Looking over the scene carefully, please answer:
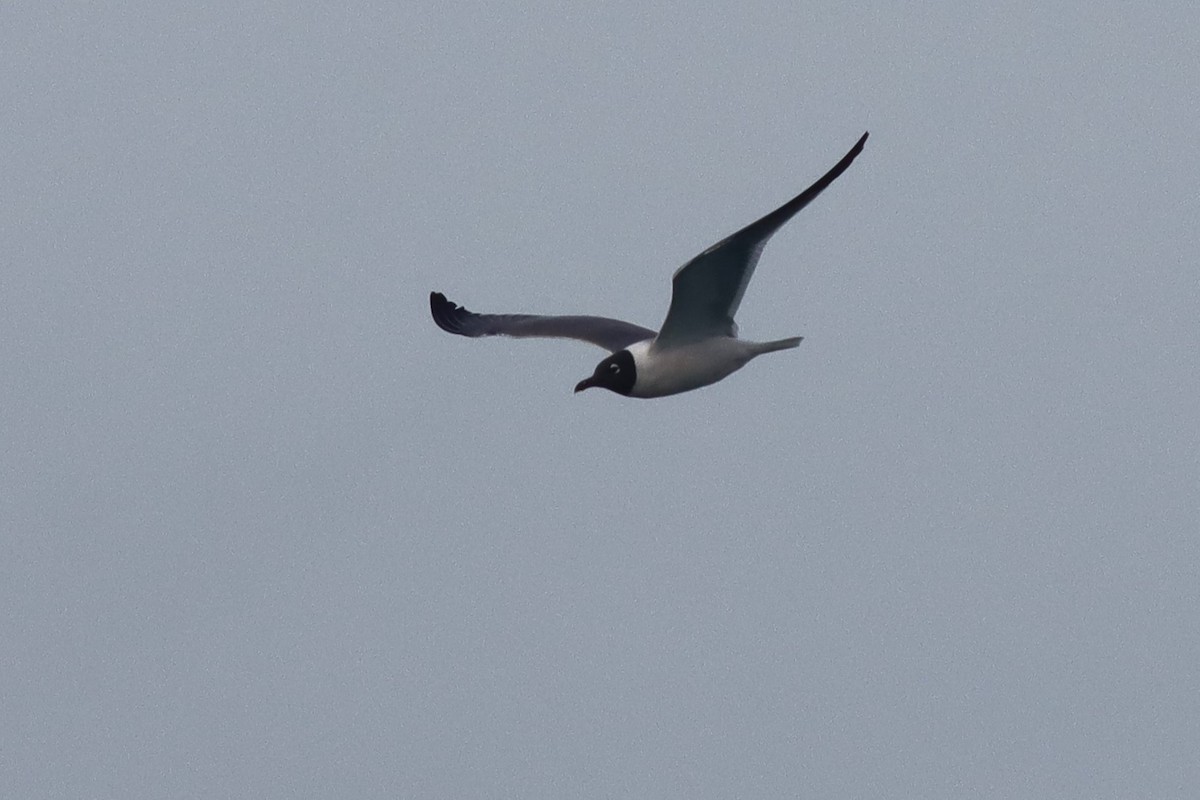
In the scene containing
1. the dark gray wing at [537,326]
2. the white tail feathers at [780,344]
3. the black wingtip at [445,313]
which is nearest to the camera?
the white tail feathers at [780,344]

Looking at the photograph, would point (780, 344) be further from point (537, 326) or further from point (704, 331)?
point (537, 326)

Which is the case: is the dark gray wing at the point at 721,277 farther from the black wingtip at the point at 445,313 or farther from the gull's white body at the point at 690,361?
the black wingtip at the point at 445,313

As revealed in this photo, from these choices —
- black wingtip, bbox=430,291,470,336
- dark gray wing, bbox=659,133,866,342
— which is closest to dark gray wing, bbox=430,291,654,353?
black wingtip, bbox=430,291,470,336

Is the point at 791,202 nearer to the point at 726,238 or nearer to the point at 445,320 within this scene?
the point at 726,238

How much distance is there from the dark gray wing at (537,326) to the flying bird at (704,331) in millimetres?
720

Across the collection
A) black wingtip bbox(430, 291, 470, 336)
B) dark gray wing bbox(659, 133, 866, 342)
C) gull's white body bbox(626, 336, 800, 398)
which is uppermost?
black wingtip bbox(430, 291, 470, 336)

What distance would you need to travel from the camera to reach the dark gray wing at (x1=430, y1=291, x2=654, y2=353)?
2252 centimetres

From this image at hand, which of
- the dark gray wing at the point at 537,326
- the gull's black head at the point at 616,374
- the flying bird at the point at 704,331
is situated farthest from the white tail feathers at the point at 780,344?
the dark gray wing at the point at 537,326

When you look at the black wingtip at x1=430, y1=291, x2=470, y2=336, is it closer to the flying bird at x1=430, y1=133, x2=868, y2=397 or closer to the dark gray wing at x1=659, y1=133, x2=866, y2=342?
the flying bird at x1=430, y1=133, x2=868, y2=397

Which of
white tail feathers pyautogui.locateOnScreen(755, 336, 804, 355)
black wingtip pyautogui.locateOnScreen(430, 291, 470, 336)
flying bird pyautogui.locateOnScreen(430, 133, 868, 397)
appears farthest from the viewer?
black wingtip pyautogui.locateOnScreen(430, 291, 470, 336)

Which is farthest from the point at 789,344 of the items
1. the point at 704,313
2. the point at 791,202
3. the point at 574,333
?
the point at 574,333

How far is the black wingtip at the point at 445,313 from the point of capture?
24734 millimetres

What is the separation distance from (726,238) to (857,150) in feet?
5.16

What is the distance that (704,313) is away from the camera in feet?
62.7
